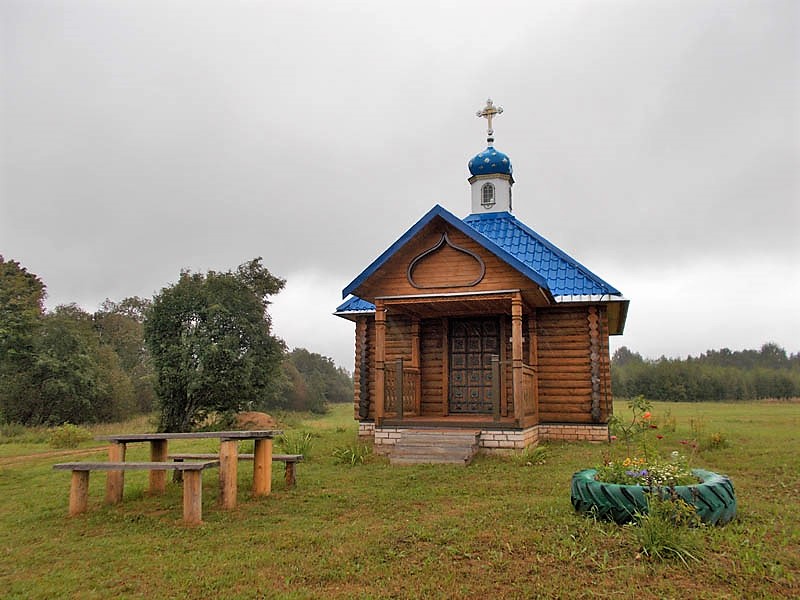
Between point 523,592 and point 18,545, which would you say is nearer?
point 523,592

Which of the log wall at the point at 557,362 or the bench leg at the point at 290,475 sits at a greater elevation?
the log wall at the point at 557,362

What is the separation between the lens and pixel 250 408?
87.6 ft

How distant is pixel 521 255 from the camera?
1422 centimetres

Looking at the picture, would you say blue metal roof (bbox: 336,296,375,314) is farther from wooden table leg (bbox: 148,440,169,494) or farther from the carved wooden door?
wooden table leg (bbox: 148,440,169,494)

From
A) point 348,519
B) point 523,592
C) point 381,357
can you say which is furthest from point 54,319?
point 523,592

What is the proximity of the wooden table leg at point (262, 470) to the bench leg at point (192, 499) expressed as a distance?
134cm

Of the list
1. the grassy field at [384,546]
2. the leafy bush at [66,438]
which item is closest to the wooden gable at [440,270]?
the grassy field at [384,546]

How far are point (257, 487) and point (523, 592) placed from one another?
4403mm

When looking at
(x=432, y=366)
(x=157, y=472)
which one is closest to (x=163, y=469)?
(x=157, y=472)

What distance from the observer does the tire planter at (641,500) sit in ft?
17.7

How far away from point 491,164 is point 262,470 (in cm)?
1092

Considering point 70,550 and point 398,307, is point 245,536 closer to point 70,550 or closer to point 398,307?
point 70,550

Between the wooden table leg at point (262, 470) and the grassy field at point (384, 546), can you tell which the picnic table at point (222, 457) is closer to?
the wooden table leg at point (262, 470)

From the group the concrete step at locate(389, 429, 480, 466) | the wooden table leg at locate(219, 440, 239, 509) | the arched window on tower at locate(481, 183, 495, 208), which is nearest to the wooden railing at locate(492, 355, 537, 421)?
the concrete step at locate(389, 429, 480, 466)
